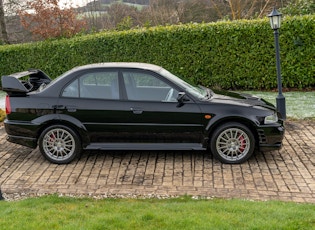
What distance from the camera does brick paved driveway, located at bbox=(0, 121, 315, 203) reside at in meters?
5.26

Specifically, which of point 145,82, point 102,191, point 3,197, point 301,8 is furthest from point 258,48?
point 3,197

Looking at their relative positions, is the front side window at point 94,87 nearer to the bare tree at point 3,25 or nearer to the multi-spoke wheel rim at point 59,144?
the multi-spoke wheel rim at point 59,144

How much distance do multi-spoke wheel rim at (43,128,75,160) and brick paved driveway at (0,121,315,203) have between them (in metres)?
0.19

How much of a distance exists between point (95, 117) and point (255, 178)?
255 cm

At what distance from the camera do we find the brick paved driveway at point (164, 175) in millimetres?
5262

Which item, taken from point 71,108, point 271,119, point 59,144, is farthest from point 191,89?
point 59,144

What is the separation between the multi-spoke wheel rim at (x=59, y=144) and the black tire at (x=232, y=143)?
2.21 m

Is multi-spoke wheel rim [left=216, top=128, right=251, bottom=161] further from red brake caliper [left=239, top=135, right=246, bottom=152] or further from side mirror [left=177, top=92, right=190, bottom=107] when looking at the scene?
side mirror [left=177, top=92, right=190, bottom=107]

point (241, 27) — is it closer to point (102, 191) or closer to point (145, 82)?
point (145, 82)

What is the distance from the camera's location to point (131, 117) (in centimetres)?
620

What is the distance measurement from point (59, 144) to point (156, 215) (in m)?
2.78

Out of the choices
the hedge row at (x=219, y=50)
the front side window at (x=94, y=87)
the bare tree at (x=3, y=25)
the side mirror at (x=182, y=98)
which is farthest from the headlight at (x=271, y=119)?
the bare tree at (x=3, y=25)

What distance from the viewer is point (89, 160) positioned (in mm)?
6570

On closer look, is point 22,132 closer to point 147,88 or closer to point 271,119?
point 147,88
